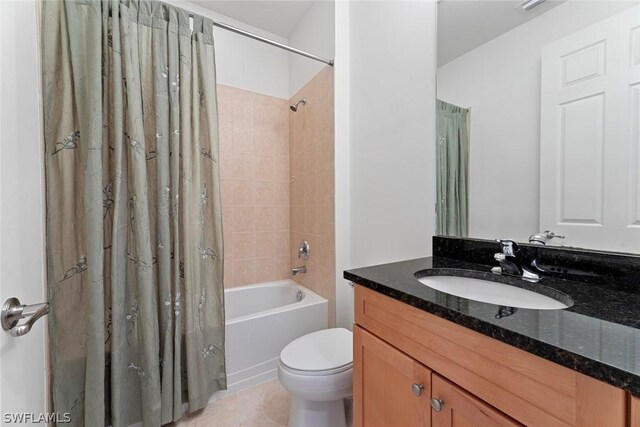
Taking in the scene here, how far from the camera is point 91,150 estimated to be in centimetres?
115

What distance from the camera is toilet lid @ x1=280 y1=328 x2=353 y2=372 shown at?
118cm

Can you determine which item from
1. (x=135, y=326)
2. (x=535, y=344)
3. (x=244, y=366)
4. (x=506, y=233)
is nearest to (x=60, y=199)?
(x=135, y=326)

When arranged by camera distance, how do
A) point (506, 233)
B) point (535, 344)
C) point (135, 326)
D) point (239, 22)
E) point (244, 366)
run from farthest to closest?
point (239, 22)
point (244, 366)
point (135, 326)
point (506, 233)
point (535, 344)

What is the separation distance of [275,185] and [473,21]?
1.79 m

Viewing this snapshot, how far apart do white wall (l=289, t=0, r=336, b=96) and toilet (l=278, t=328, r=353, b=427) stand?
1.80m

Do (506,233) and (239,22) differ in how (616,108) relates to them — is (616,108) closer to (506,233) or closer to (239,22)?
(506,233)

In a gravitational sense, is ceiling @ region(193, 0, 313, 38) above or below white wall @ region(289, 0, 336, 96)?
above

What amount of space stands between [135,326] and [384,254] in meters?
1.31

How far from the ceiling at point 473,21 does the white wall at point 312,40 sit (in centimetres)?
77

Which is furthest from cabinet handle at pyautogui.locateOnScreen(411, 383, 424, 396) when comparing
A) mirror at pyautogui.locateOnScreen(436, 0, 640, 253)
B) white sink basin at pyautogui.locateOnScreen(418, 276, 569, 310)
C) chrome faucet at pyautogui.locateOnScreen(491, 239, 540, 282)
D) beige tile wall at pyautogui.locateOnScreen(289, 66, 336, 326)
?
beige tile wall at pyautogui.locateOnScreen(289, 66, 336, 326)

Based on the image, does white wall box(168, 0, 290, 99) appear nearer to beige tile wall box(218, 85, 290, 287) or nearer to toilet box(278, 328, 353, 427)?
beige tile wall box(218, 85, 290, 287)

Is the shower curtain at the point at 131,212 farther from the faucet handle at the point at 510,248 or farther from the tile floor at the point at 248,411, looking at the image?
the faucet handle at the point at 510,248

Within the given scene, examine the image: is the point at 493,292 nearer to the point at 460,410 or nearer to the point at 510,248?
the point at 510,248

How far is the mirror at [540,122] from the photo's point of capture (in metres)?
0.74
